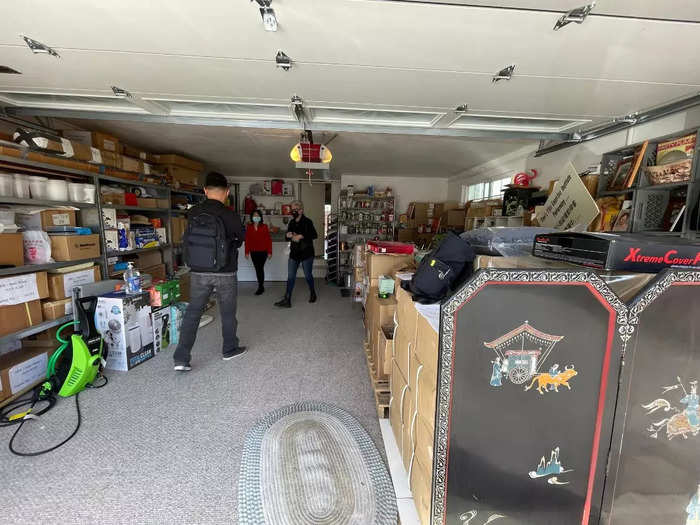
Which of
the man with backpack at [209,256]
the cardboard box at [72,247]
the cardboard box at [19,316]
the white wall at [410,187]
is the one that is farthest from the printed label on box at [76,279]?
the white wall at [410,187]

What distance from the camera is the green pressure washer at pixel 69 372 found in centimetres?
198

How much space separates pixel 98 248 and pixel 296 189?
4.45 meters

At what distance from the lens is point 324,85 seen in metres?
1.91

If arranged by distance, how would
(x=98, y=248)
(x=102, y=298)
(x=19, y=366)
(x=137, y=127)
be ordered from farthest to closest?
(x=137, y=127), (x=98, y=248), (x=102, y=298), (x=19, y=366)

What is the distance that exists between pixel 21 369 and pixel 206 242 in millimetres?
1647

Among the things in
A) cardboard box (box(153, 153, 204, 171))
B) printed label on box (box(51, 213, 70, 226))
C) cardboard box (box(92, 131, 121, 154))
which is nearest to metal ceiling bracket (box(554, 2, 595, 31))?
printed label on box (box(51, 213, 70, 226))

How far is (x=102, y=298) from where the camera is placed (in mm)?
2555

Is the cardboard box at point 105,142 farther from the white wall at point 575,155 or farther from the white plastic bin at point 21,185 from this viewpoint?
the white wall at point 575,155

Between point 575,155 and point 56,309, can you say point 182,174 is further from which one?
point 575,155

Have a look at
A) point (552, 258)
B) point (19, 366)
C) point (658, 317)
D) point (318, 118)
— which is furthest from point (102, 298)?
point (658, 317)

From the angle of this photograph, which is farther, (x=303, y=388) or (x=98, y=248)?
(x=98, y=248)

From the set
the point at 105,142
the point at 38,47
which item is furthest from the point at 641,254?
the point at 105,142

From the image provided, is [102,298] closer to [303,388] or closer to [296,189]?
[303,388]

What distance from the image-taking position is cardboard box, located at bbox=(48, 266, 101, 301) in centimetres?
248
